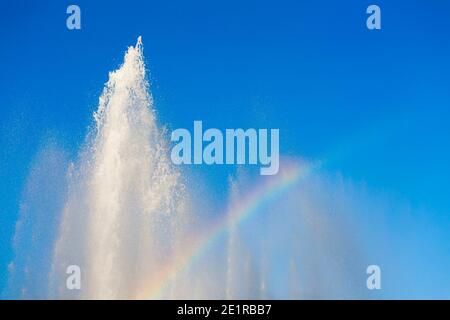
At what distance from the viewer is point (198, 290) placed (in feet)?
111

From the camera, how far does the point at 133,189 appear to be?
32500 mm

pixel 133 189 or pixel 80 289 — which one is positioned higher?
pixel 133 189
